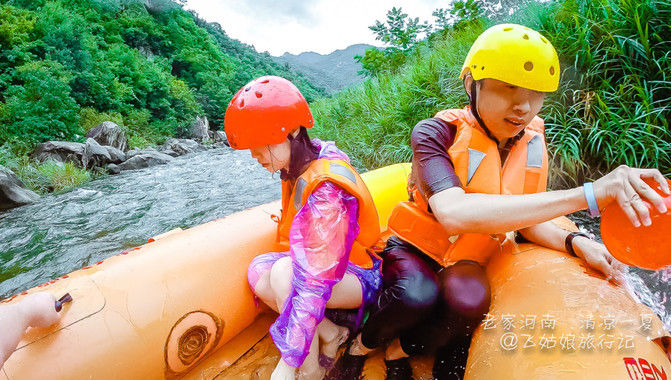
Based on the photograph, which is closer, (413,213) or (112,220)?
(413,213)

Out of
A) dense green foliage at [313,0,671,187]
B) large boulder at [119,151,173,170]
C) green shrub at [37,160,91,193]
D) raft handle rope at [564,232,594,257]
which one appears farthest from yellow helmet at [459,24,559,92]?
large boulder at [119,151,173,170]

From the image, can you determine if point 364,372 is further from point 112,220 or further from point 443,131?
point 112,220

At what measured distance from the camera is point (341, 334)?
1.51 meters

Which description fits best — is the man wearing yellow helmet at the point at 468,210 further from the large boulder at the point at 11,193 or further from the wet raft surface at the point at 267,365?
the large boulder at the point at 11,193

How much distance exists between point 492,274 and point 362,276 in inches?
20.3

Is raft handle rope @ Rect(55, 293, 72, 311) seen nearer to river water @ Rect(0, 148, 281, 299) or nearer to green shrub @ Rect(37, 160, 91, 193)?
river water @ Rect(0, 148, 281, 299)

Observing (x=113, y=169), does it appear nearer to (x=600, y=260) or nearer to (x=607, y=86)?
(x=607, y=86)

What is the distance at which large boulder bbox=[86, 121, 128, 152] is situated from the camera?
45.7 feet

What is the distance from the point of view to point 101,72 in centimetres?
2025

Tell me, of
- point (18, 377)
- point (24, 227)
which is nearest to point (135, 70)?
point (24, 227)

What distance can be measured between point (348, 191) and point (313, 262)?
0.31 meters

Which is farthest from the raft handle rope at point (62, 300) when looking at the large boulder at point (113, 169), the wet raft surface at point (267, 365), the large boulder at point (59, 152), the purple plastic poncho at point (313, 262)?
the large boulder at point (59, 152)

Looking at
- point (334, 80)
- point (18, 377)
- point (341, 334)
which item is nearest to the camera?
point (18, 377)

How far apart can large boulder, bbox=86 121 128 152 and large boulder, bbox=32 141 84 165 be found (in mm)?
2491
